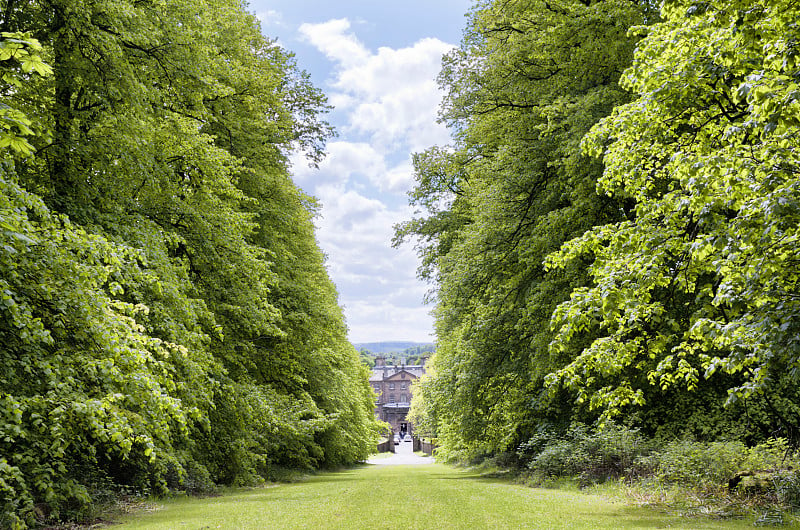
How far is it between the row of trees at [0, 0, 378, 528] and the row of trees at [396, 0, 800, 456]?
21.1ft

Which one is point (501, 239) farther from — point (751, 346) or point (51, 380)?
point (51, 380)

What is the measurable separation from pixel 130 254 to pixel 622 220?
11.7 meters

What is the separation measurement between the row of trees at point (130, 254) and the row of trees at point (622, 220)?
642cm

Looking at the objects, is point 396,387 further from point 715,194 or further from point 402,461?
point 715,194

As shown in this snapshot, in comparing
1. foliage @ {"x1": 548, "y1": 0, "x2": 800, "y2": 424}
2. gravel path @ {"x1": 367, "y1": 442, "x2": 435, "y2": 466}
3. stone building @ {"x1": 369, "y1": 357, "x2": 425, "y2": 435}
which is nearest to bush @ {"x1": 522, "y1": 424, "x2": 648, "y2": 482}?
foliage @ {"x1": 548, "y1": 0, "x2": 800, "y2": 424}

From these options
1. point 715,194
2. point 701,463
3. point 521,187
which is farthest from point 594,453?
point 715,194

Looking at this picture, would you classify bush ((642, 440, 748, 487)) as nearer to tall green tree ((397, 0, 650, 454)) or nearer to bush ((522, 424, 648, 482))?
bush ((522, 424, 648, 482))

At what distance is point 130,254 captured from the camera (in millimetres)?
8672

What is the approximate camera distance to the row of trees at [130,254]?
740 centimetres

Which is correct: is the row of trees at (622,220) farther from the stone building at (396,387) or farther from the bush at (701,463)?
the stone building at (396,387)

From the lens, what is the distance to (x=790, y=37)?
6363 millimetres

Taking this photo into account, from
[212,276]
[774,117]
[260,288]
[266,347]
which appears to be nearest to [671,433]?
[774,117]

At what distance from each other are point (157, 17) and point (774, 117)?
1142 centimetres

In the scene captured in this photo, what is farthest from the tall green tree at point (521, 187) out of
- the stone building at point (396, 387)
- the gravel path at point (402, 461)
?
the stone building at point (396, 387)
